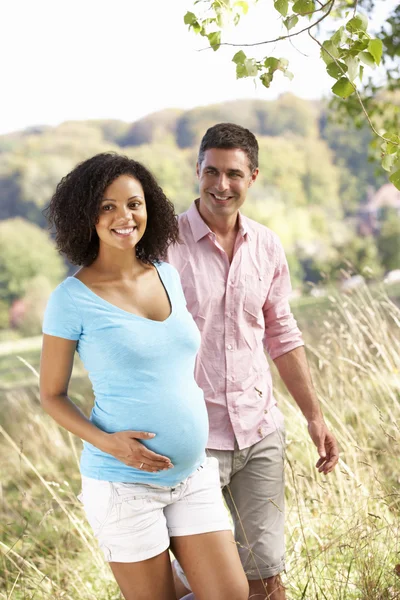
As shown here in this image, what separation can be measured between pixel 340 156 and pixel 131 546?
39976 mm

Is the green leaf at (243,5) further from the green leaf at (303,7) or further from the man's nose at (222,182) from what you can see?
the man's nose at (222,182)

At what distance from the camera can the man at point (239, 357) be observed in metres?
2.76

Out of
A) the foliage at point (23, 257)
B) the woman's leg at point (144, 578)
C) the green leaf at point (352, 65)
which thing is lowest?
the woman's leg at point (144, 578)

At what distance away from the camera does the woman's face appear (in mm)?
2322

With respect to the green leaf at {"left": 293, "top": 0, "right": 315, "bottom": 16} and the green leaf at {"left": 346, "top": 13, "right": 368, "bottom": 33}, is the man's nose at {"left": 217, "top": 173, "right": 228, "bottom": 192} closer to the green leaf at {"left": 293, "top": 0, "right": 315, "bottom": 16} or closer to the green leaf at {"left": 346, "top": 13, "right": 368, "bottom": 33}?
the green leaf at {"left": 293, "top": 0, "right": 315, "bottom": 16}

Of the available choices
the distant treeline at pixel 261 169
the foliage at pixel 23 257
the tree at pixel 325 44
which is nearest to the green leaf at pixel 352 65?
the tree at pixel 325 44

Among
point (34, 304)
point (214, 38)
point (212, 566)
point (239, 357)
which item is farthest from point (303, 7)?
point (34, 304)

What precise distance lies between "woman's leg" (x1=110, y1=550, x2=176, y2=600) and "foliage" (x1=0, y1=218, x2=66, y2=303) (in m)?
33.6

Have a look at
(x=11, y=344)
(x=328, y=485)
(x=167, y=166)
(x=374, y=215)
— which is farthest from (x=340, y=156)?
(x=328, y=485)

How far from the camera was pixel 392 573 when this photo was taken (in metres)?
2.71

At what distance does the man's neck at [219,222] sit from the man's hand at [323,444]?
791 mm

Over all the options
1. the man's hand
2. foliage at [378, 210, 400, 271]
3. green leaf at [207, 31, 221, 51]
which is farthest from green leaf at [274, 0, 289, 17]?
foliage at [378, 210, 400, 271]

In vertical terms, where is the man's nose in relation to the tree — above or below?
below

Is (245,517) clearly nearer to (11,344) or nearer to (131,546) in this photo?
(131,546)
